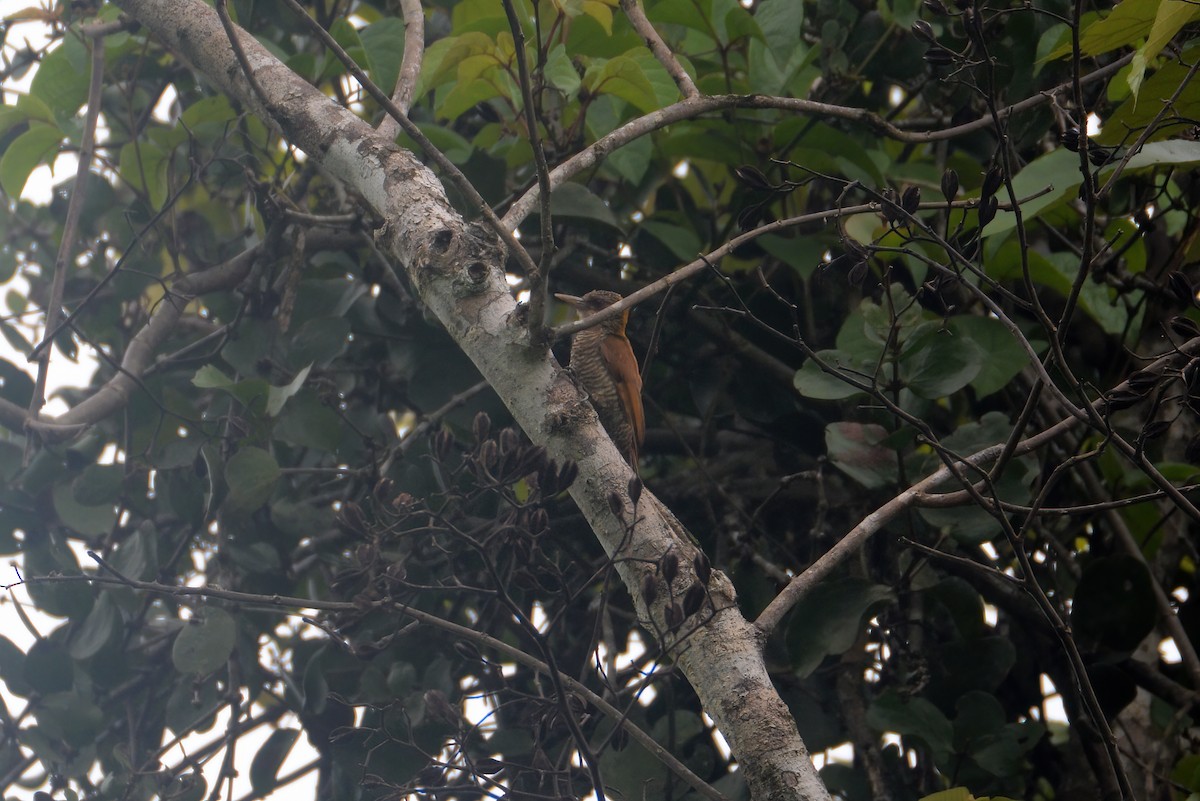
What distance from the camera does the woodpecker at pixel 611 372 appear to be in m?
2.60

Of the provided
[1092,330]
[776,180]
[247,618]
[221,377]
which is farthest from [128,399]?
[1092,330]

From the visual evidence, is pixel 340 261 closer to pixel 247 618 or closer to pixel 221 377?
pixel 221 377

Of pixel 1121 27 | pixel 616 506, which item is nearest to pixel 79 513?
pixel 616 506

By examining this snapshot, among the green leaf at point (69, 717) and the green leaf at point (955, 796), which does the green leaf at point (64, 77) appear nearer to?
the green leaf at point (69, 717)

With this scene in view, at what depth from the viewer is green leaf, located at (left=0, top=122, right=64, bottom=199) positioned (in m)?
2.49

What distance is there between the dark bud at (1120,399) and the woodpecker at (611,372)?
1233 millimetres

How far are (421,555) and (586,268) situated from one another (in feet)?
2.85

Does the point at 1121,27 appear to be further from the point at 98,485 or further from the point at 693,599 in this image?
the point at 98,485

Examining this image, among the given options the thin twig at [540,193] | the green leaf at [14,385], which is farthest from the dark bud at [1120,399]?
the green leaf at [14,385]

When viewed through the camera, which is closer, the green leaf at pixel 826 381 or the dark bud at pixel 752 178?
the dark bud at pixel 752 178

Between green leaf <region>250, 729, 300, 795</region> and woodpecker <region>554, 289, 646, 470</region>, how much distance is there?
3.49 feet

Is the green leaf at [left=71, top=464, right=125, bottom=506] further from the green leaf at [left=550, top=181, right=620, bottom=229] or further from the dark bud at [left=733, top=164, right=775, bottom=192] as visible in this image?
the dark bud at [left=733, top=164, right=775, bottom=192]

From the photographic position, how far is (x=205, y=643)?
212cm

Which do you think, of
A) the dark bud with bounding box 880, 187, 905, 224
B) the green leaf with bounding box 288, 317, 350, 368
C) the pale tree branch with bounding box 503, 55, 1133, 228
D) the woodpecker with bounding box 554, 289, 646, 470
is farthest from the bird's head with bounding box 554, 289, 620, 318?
the dark bud with bounding box 880, 187, 905, 224
